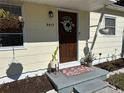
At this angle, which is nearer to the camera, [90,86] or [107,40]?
[90,86]

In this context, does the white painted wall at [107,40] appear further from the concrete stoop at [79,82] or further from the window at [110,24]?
the concrete stoop at [79,82]

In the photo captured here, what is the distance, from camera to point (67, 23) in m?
6.43

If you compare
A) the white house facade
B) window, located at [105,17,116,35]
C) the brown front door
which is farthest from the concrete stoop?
window, located at [105,17,116,35]

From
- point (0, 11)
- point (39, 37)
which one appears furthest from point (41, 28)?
point (0, 11)

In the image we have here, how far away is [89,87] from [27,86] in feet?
6.28

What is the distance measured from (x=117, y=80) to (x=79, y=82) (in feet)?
5.01

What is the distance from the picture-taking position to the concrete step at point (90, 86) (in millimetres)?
4272

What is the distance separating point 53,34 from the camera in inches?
231

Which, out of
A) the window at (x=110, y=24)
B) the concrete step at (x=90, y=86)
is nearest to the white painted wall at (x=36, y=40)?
the concrete step at (x=90, y=86)

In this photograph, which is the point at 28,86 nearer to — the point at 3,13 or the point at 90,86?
the point at 90,86

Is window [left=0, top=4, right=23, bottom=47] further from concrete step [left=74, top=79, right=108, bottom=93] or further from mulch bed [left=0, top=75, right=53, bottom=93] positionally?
concrete step [left=74, top=79, right=108, bottom=93]

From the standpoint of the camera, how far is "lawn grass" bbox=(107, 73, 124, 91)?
478 centimetres

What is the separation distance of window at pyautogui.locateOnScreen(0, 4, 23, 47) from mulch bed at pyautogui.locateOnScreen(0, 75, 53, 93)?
1.29m

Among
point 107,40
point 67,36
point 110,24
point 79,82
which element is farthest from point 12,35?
point 110,24
